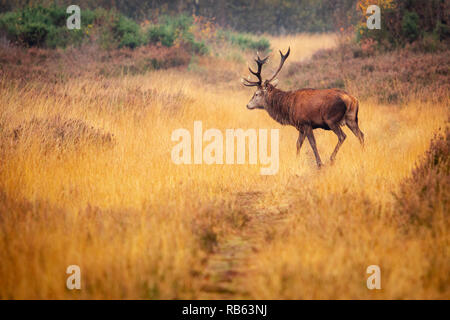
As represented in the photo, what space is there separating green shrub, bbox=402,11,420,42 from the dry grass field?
6.79 meters

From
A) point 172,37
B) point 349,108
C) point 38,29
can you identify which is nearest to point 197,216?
point 349,108

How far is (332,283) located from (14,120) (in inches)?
287

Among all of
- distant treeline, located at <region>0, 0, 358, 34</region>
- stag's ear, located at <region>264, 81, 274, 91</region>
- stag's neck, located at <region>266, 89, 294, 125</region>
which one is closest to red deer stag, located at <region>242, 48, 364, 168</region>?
stag's neck, located at <region>266, 89, 294, 125</region>

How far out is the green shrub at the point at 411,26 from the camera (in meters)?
16.6

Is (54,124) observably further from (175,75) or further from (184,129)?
(175,75)

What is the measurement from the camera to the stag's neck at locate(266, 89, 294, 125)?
30.6 feet

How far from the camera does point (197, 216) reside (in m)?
5.38

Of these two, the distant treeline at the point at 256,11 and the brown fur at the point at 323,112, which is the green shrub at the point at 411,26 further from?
the brown fur at the point at 323,112

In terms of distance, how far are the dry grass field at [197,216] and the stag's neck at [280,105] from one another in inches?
27.2

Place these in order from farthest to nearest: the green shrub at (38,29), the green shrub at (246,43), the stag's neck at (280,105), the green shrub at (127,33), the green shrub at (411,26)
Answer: the green shrub at (246,43) → the green shrub at (127,33) → the green shrub at (38,29) → the green shrub at (411,26) → the stag's neck at (280,105)

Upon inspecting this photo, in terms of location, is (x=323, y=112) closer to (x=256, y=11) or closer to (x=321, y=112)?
(x=321, y=112)

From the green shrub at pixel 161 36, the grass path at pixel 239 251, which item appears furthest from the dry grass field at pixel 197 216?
the green shrub at pixel 161 36

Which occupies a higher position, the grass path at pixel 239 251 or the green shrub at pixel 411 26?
the green shrub at pixel 411 26

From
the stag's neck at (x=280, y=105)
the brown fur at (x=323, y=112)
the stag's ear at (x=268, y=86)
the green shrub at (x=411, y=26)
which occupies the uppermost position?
the green shrub at (x=411, y=26)
